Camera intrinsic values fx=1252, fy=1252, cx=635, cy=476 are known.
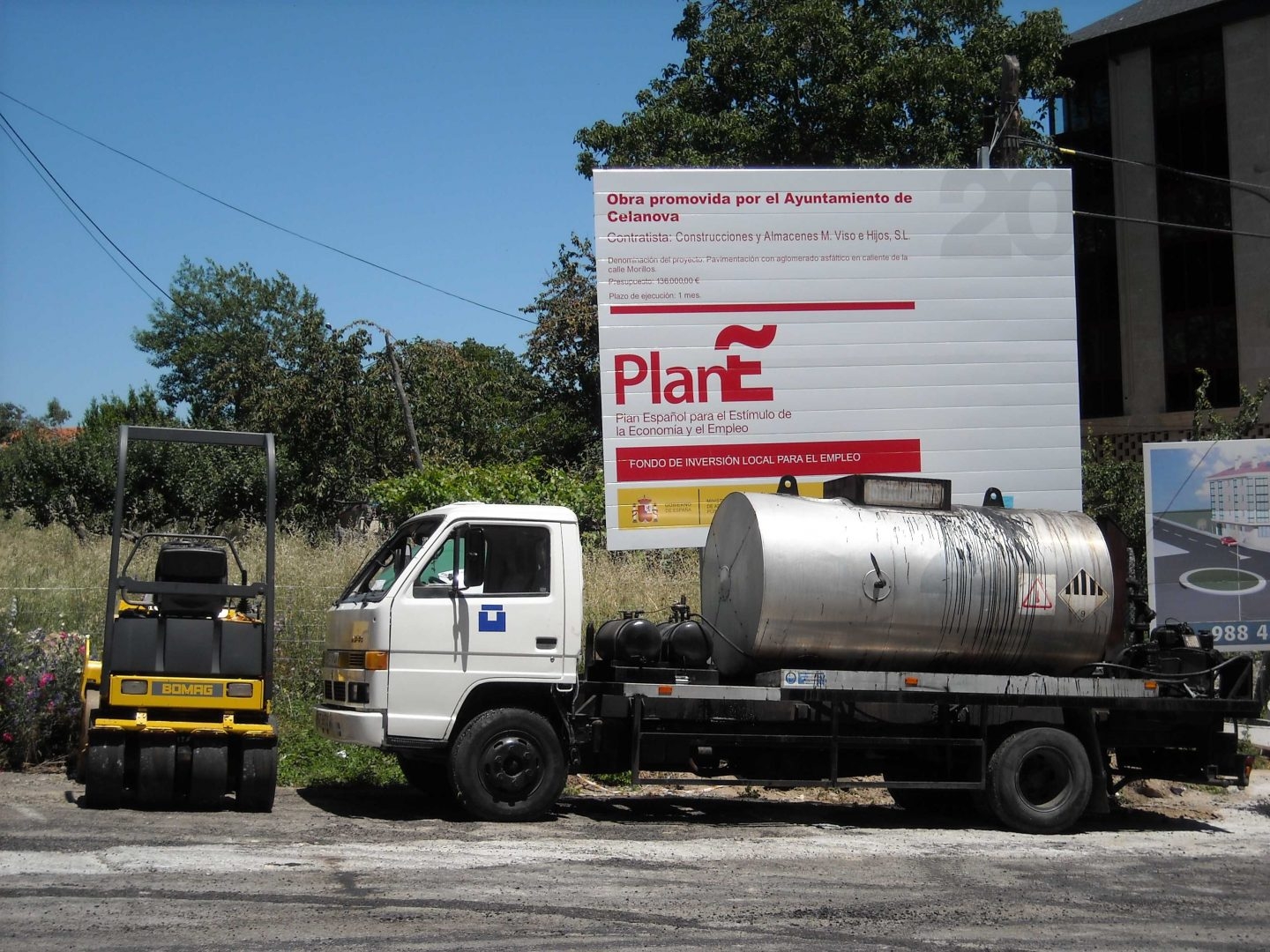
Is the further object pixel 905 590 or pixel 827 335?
pixel 827 335

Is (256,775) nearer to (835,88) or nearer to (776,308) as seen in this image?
(776,308)

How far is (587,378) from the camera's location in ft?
102

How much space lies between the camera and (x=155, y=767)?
952cm

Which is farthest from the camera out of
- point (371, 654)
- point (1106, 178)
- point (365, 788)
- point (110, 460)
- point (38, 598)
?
point (1106, 178)

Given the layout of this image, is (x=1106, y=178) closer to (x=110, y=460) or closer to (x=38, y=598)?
(x=110, y=460)

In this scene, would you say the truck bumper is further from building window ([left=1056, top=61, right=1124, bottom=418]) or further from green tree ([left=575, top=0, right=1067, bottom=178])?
building window ([left=1056, top=61, right=1124, bottom=418])

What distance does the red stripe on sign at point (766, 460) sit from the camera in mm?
14602

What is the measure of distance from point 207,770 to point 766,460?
24.8 ft

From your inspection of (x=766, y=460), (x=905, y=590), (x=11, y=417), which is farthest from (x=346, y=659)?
(x=11, y=417)

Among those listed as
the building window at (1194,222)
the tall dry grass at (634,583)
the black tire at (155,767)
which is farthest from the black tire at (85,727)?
the building window at (1194,222)

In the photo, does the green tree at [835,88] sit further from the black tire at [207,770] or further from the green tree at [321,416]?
the black tire at [207,770]

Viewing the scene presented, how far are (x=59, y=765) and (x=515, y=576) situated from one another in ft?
18.0

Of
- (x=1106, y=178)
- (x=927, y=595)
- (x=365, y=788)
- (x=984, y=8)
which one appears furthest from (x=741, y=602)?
(x=1106, y=178)

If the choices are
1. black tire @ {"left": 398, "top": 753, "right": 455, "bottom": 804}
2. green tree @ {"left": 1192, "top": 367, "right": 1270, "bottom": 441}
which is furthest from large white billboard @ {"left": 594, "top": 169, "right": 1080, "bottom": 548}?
green tree @ {"left": 1192, "top": 367, "right": 1270, "bottom": 441}
